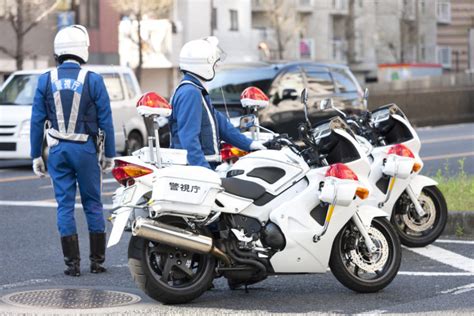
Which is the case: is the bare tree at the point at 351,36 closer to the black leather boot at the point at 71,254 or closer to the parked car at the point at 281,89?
the parked car at the point at 281,89

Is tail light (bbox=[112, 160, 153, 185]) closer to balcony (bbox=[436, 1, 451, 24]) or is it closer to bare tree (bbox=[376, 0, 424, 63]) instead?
bare tree (bbox=[376, 0, 424, 63])

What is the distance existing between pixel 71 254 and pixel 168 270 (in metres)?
1.84

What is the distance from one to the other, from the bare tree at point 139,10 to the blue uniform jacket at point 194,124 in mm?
38167

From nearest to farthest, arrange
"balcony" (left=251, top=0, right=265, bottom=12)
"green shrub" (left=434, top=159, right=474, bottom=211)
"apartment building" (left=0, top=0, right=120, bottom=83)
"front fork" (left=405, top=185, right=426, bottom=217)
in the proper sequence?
"front fork" (left=405, top=185, right=426, bottom=217) → "green shrub" (left=434, top=159, right=474, bottom=211) → "apartment building" (left=0, top=0, right=120, bottom=83) → "balcony" (left=251, top=0, right=265, bottom=12)

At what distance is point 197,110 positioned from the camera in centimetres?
873

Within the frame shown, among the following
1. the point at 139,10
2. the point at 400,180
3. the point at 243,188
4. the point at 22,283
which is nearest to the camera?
the point at 243,188

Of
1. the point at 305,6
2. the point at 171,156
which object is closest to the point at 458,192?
the point at 171,156

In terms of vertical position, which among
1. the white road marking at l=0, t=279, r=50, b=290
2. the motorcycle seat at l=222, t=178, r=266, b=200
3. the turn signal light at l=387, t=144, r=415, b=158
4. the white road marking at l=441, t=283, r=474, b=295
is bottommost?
the white road marking at l=441, t=283, r=474, b=295

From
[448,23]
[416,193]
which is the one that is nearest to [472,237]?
[416,193]

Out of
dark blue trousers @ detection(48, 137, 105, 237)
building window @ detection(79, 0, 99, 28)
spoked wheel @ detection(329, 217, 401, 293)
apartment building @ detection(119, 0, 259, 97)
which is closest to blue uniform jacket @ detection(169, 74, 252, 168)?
dark blue trousers @ detection(48, 137, 105, 237)

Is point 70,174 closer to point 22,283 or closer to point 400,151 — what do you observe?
point 22,283

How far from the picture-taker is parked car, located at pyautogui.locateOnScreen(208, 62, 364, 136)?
62.6 ft

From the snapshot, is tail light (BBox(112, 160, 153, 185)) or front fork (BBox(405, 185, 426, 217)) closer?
tail light (BBox(112, 160, 153, 185))

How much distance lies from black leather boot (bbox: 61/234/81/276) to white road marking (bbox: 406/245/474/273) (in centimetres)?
303
